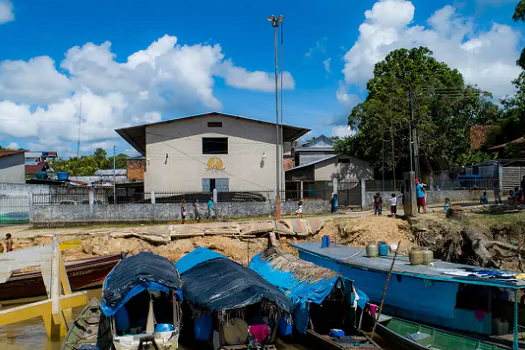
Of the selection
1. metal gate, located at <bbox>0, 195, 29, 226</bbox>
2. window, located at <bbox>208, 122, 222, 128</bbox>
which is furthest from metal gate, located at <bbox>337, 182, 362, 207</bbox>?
A: metal gate, located at <bbox>0, 195, 29, 226</bbox>

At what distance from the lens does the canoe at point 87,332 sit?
11589 millimetres

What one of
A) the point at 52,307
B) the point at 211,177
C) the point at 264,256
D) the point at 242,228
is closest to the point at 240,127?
the point at 211,177

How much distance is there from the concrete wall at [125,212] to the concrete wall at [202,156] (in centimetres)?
394

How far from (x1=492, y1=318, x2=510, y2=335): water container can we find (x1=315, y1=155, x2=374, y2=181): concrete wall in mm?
26596

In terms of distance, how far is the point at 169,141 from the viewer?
102 feet

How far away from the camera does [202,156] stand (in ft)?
103

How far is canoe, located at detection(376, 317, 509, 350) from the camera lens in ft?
→ 35.3

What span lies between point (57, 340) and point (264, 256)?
282 inches

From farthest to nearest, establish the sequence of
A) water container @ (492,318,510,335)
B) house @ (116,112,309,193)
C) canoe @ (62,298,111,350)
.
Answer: house @ (116,112,309,193), canoe @ (62,298,111,350), water container @ (492,318,510,335)

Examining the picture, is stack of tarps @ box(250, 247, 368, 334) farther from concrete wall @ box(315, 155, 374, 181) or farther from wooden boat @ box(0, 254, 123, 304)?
concrete wall @ box(315, 155, 374, 181)

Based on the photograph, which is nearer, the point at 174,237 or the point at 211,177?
the point at 174,237

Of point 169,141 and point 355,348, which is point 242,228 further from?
point 355,348

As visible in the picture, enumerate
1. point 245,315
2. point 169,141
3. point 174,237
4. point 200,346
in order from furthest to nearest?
point 169,141 → point 174,237 → point 200,346 → point 245,315

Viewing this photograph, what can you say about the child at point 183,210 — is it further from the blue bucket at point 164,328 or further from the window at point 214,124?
the blue bucket at point 164,328
